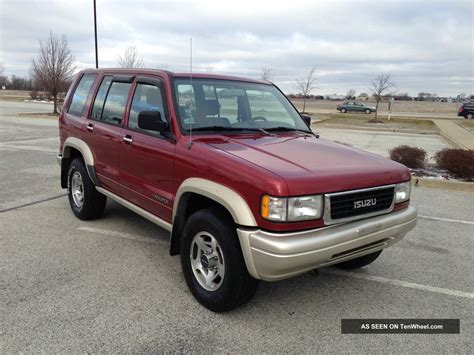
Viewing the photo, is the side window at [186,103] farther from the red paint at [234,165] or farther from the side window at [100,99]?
the side window at [100,99]

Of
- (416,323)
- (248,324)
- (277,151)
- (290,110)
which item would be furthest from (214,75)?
(416,323)

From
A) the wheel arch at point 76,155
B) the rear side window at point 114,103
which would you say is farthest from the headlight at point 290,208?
the wheel arch at point 76,155

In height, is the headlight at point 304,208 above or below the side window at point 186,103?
below

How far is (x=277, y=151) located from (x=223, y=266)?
104cm

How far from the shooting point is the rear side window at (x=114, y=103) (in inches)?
175

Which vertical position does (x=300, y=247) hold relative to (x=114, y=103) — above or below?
below

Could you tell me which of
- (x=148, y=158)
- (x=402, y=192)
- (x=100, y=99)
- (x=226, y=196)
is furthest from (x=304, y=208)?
(x=100, y=99)

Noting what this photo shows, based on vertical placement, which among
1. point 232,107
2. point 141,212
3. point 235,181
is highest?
point 232,107

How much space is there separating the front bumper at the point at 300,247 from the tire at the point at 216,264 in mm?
160

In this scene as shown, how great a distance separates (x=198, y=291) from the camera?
11.1 feet

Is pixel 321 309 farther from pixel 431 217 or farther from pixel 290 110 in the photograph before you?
pixel 431 217

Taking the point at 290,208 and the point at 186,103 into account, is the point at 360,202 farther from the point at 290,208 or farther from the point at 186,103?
the point at 186,103

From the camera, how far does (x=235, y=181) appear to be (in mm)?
2914

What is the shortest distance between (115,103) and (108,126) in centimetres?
28
